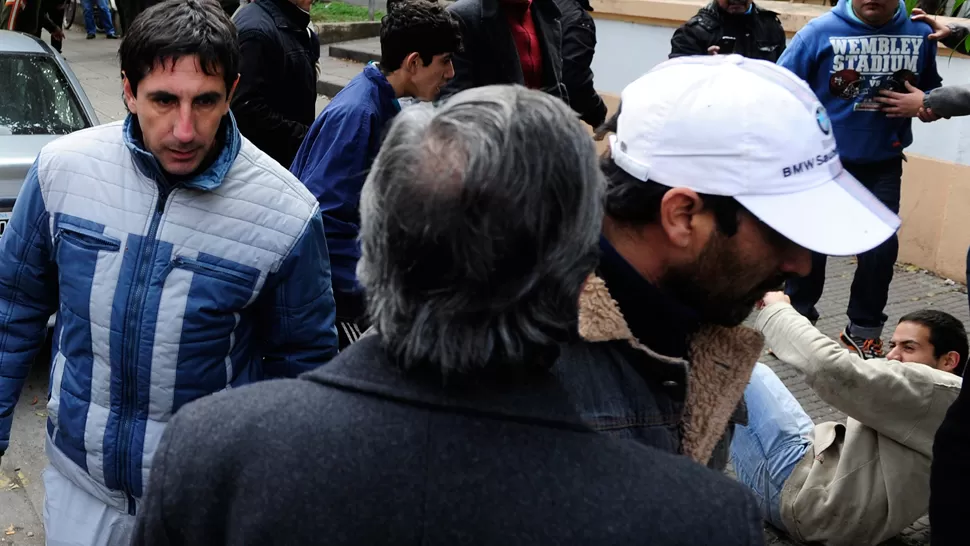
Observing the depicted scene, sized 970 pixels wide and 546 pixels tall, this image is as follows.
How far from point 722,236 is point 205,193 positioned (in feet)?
4.06

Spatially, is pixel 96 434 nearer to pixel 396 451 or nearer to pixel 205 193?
pixel 205 193

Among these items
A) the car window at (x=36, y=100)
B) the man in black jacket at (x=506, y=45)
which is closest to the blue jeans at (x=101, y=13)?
the car window at (x=36, y=100)

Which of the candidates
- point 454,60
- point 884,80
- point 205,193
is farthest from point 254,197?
point 884,80

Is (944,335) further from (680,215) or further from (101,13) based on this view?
(101,13)

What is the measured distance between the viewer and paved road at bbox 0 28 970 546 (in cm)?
401

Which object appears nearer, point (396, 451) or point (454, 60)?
point (396, 451)

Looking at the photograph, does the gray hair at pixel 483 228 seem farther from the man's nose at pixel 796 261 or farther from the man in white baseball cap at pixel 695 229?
the man's nose at pixel 796 261

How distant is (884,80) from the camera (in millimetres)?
5602

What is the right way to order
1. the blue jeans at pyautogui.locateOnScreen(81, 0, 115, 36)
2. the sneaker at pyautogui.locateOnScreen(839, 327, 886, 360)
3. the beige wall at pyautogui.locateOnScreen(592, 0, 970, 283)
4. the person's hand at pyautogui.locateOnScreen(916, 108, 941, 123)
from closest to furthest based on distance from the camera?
the person's hand at pyautogui.locateOnScreen(916, 108, 941, 123)
the sneaker at pyautogui.locateOnScreen(839, 327, 886, 360)
the beige wall at pyautogui.locateOnScreen(592, 0, 970, 283)
the blue jeans at pyautogui.locateOnScreen(81, 0, 115, 36)

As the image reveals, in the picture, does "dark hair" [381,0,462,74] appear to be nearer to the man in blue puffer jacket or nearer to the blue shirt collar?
the blue shirt collar

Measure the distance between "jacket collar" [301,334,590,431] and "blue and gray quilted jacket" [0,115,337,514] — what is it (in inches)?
41.7

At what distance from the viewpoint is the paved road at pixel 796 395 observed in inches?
158

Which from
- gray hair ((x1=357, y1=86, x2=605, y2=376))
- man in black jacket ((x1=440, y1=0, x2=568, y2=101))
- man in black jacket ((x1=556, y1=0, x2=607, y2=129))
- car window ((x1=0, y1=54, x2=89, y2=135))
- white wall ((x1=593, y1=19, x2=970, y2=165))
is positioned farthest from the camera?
white wall ((x1=593, y1=19, x2=970, y2=165))

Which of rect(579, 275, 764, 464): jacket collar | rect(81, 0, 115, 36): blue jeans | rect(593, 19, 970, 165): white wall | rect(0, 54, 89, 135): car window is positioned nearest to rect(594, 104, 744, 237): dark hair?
rect(579, 275, 764, 464): jacket collar
